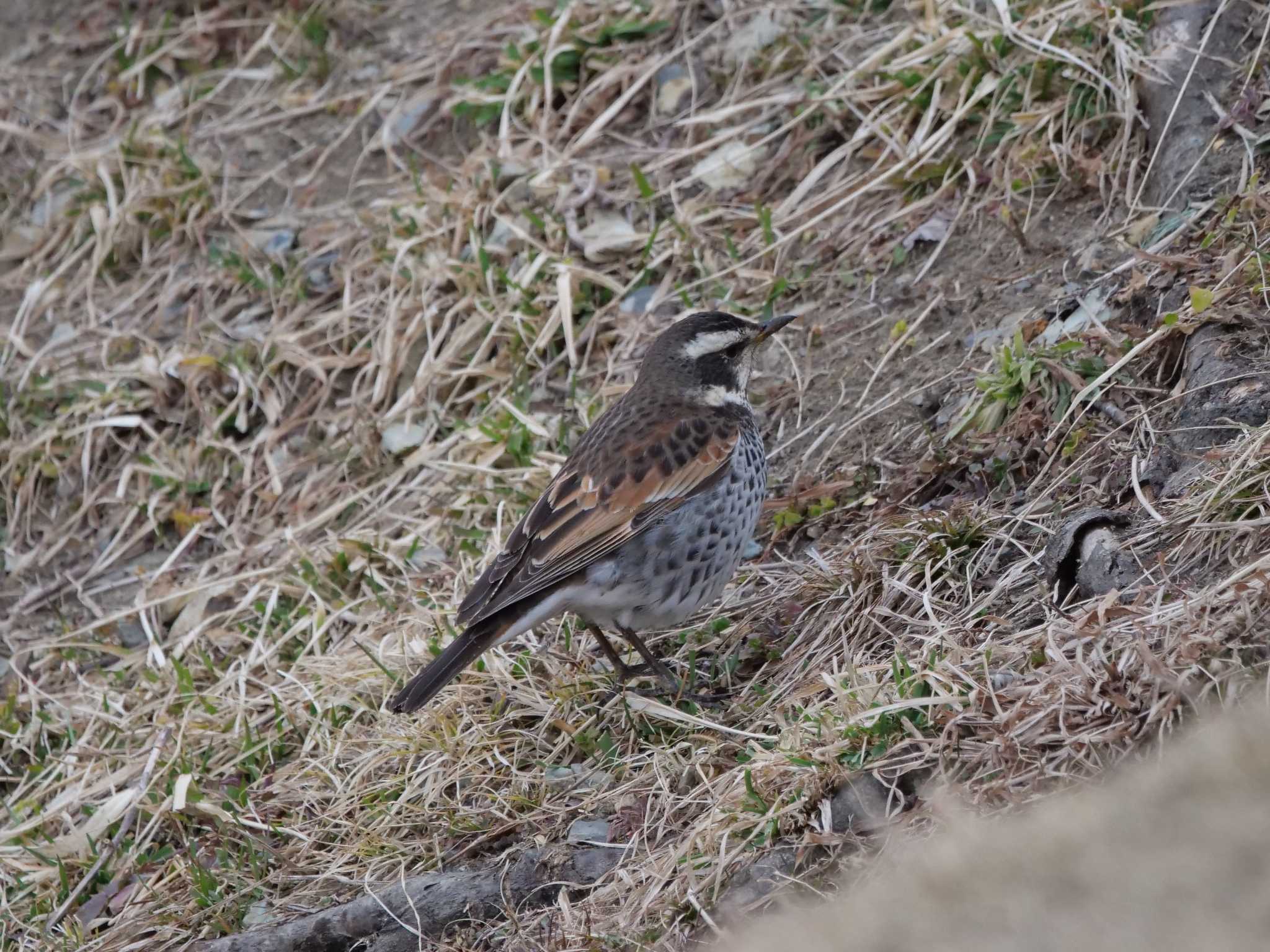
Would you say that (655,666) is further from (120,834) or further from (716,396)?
(120,834)

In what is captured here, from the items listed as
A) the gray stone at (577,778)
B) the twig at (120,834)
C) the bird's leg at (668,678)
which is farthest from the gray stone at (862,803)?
the twig at (120,834)

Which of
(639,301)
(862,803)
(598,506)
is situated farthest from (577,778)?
(639,301)

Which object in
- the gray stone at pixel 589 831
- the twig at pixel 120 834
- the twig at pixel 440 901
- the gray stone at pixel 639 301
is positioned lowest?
the twig at pixel 120 834

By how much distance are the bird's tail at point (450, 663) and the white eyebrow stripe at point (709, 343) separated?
1.57m

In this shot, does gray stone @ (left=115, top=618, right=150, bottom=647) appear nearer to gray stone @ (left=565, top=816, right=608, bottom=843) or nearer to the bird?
the bird

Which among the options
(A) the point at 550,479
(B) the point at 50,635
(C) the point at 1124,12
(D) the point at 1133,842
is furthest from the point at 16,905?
(C) the point at 1124,12

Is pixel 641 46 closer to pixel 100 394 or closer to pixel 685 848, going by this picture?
pixel 100 394

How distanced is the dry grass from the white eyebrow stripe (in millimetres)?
630

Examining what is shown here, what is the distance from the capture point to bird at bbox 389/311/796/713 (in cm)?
557

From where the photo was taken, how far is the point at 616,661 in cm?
587

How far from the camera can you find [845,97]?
763 cm

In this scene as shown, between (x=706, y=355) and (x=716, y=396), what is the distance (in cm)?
18

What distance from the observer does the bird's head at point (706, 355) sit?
6355 mm

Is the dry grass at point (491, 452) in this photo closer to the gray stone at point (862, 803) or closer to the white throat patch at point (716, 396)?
the gray stone at point (862, 803)
